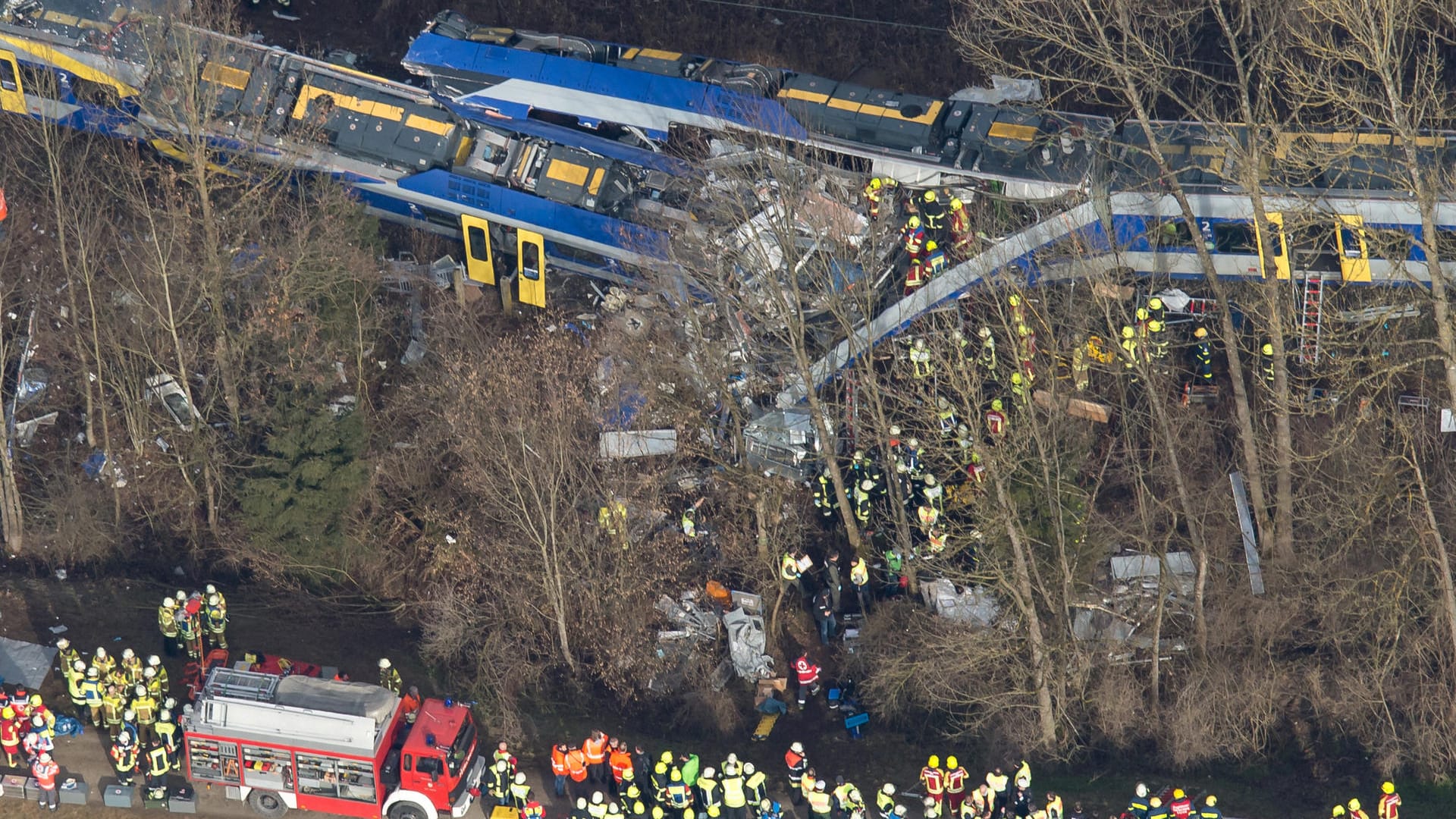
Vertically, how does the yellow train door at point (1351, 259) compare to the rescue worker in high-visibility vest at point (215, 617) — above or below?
above

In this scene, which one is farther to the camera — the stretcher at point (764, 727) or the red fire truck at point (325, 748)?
the stretcher at point (764, 727)

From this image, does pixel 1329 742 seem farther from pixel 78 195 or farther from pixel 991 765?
pixel 78 195

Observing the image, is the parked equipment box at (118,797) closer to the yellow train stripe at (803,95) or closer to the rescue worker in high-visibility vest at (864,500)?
the rescue worker in high-visibility vest at (864,500)

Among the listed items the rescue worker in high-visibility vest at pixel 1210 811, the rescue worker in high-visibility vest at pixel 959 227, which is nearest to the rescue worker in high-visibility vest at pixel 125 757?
the rescue worker in high-visibility vest at pixel 1210 811

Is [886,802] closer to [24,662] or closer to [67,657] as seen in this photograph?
[67,657]

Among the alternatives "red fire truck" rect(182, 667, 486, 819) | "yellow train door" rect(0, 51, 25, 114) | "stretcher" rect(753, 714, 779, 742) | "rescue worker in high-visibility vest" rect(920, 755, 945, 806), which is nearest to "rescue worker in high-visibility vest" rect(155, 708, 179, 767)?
"red fire truck" rect(182, 667, 486, 819)

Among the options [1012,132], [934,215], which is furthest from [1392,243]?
[934,215]

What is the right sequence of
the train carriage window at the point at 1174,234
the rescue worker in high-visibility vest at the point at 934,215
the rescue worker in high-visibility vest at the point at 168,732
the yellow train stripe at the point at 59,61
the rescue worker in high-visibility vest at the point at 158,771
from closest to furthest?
1. the rescue worker in high-visibility vest at the point at 158,771
2. the rescue worker in high-visibility vest at the point at 168,732
3. the train carriage window at the point at 1174,234
4. the rescue worker in high-visibility vest at the point at 934,215
5. the yellow train stripe at the point at 59,61
